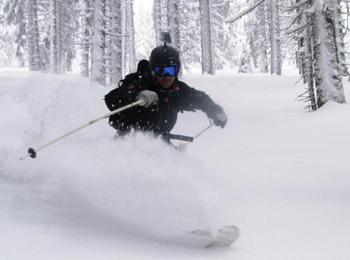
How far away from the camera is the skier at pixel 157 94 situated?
15.8 feet

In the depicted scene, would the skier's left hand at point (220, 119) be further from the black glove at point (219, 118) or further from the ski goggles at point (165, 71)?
the ski goggles at point (165, 71)

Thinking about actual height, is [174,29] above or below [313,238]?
above

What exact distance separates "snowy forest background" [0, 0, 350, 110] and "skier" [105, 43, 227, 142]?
639 cm

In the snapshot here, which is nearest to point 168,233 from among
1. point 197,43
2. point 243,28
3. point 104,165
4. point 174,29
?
point 104,165

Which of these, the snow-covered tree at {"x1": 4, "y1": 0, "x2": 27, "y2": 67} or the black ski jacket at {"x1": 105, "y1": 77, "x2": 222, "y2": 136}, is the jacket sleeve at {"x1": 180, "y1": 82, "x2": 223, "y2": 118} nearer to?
the black ski jacket at {"x1": 105, "y1": 77, "x2": 222, "y2": 136}

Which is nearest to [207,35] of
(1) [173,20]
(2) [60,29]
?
(1) [173,20]

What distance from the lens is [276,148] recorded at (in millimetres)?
7688

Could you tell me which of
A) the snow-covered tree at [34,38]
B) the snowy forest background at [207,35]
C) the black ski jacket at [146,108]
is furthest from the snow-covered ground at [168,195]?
the snow-covered tree at [34,38]

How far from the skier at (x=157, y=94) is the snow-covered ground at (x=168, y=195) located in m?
0.19

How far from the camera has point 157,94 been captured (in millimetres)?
4688

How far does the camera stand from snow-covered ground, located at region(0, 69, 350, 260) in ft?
10.8

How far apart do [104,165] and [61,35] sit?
105 feet

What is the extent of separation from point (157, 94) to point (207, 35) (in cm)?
1889

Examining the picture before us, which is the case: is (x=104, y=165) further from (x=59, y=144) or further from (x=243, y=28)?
(x=243, y=28)
